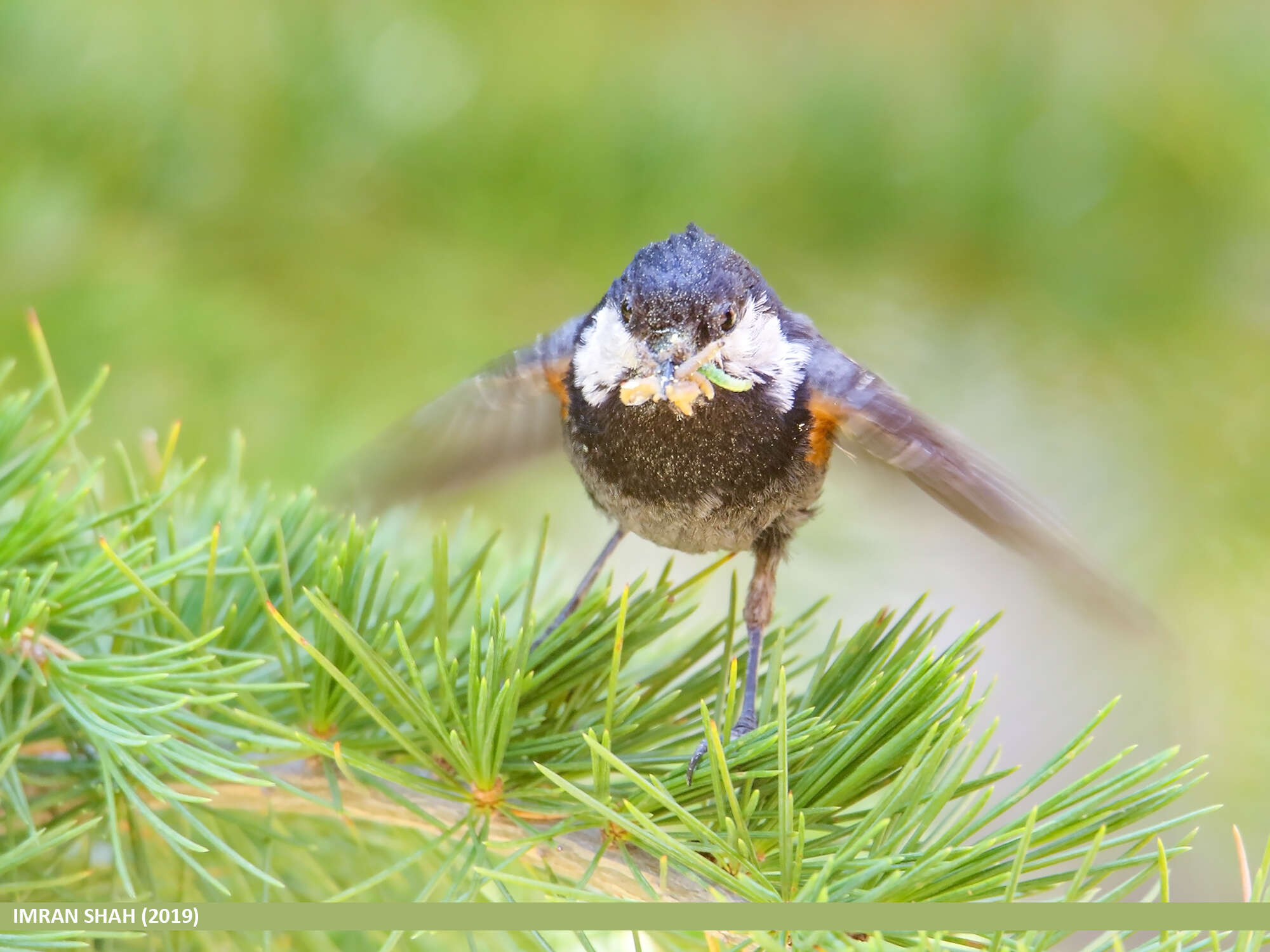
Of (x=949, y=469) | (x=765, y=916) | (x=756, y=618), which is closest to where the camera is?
(x=765, y=916)

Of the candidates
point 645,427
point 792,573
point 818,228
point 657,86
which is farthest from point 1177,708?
point 657,86

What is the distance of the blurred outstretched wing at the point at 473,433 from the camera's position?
1.02 metres

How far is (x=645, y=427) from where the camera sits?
900mm

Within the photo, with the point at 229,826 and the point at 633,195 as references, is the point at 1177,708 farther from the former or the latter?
the point at 229,826

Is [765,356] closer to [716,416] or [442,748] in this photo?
[716,416]

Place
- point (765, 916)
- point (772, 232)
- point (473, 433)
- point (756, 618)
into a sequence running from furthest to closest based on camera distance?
point (772, 232)
point (473, 433)
point (756, 618)
point (765, 916)

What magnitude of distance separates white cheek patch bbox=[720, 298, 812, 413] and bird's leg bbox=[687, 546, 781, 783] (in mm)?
176

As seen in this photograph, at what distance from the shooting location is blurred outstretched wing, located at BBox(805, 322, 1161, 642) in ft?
2.33

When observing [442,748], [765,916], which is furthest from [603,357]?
[765,916]

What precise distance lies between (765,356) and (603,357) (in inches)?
5.6

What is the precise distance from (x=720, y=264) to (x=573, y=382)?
175 millimetres

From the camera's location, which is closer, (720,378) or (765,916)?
(765,916)

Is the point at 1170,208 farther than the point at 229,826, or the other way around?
the point at 1170,208

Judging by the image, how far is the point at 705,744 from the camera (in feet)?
2.23
